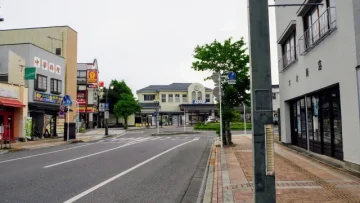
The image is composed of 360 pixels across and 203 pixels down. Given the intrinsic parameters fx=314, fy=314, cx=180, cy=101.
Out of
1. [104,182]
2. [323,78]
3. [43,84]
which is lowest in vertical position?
[104,182]

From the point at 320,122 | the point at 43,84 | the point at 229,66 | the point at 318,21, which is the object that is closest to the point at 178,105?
the point at 43,84

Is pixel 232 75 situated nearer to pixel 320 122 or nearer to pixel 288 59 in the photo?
pixel 288 59

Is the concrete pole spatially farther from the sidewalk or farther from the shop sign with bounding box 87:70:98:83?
the shop sign with bounding box 87:70:98:83

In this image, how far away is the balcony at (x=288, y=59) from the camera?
50.6 ft

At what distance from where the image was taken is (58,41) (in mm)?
36469

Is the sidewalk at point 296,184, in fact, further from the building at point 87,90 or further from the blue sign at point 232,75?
the building at point 87,90

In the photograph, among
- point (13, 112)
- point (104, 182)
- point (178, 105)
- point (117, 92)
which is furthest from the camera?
point (117, 92)

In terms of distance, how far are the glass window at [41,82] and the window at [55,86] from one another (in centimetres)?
128

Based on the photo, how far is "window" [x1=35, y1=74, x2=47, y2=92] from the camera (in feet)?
94.7

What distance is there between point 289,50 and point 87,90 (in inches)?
1782

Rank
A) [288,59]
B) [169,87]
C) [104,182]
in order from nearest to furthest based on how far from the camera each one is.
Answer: [104,182], [288,59], [169,87]

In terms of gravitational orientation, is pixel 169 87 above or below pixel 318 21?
above

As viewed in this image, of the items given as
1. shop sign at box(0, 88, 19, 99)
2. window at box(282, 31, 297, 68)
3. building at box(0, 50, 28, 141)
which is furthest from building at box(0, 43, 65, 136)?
window at box(282, 31, 297, 68)

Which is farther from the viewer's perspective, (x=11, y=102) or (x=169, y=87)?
(x=169, y=87)
